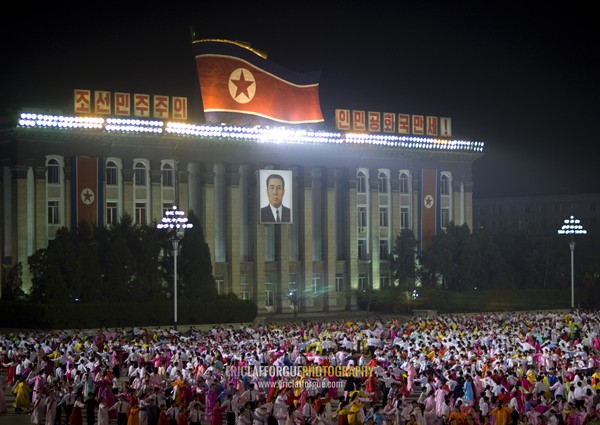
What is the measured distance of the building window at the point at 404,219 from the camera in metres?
85.5

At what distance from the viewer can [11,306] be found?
62.5 meters

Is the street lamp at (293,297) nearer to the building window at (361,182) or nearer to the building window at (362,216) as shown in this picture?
the building window at (362,216)

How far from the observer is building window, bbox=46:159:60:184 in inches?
2773

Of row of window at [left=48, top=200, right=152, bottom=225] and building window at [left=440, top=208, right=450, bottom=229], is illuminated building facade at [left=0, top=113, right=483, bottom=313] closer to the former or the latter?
row of window at [left=48, top=200, right=152, bottom=225]

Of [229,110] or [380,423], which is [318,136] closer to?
[229,110]

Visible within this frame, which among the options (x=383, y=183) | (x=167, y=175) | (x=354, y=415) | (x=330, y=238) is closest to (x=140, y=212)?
(x=167, y=175)

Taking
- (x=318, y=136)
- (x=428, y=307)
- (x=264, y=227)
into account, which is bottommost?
(x=428, y=307)

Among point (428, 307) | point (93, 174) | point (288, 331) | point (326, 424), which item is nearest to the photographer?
Result: point (326, 424)

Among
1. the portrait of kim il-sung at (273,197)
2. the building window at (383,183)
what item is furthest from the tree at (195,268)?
the building window at (383,183)

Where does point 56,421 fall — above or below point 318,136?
below

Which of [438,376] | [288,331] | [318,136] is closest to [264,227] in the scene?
[318,136]

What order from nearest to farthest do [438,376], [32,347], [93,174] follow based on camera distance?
[438,376]
[32,347]
[93,174]

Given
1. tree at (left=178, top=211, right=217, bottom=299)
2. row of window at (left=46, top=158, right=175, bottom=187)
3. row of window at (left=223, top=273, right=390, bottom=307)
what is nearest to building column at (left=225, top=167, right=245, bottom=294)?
row of window at (left=223, top=273, right=390, bottom=307)

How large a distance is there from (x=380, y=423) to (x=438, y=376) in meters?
Result: 7.48
